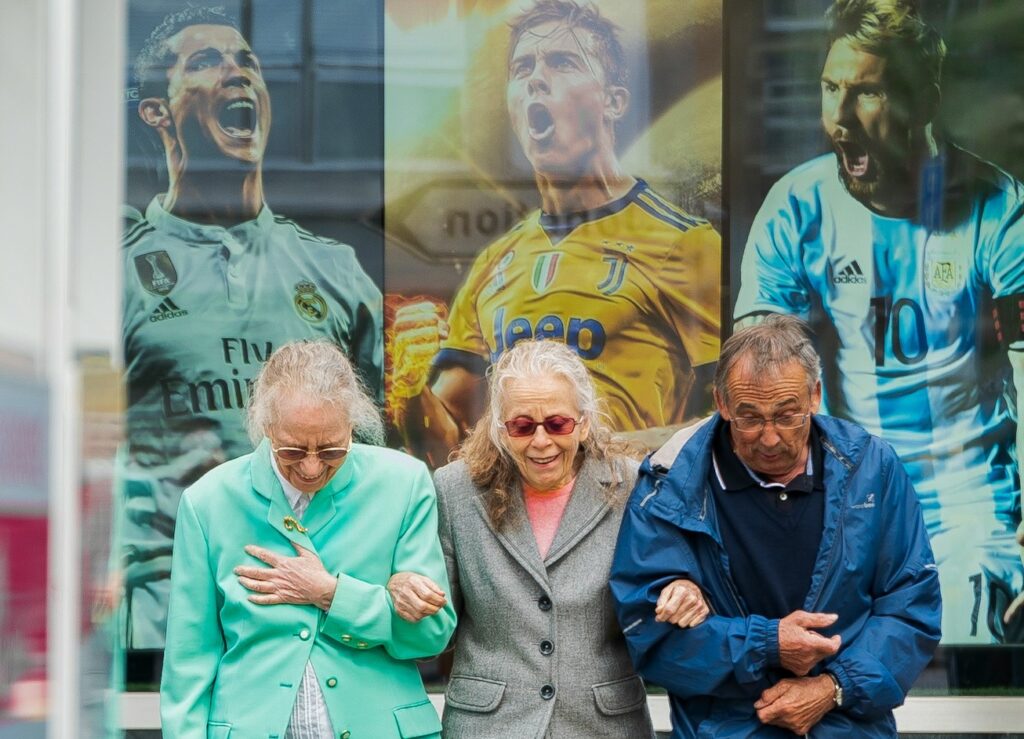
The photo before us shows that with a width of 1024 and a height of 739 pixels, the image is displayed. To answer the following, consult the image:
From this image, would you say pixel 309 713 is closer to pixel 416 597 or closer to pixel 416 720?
pixel 416 720

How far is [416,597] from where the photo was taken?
3510mm

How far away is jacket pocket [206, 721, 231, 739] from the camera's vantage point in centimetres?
355

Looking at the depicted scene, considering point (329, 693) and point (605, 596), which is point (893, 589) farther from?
point (329, 693)

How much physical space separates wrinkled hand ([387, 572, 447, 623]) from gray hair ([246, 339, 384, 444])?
43cm

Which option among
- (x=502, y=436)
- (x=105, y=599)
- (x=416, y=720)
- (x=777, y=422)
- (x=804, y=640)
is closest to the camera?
(x=105, y=599)

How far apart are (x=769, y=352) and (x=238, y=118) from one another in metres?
3.08

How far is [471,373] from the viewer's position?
19.3 feet

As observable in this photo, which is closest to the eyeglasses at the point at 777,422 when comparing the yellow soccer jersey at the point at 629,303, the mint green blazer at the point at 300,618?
the mint green blazer at the point at 300,618

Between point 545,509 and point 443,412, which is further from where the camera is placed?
point 443,412

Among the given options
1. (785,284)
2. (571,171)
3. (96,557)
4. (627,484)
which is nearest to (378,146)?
(571,171)

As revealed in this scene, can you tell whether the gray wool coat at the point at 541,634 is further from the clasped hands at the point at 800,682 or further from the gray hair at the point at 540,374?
the clasped hands at the point at 800,682

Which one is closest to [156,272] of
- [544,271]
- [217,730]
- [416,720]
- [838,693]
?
[544,271]

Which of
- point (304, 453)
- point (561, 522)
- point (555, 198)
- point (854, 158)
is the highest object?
point (854, 158)

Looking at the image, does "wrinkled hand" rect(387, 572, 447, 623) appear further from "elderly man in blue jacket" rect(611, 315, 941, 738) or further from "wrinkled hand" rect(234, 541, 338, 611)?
"elderly man in blue jacket" rect(611, 315, 941, 738)
